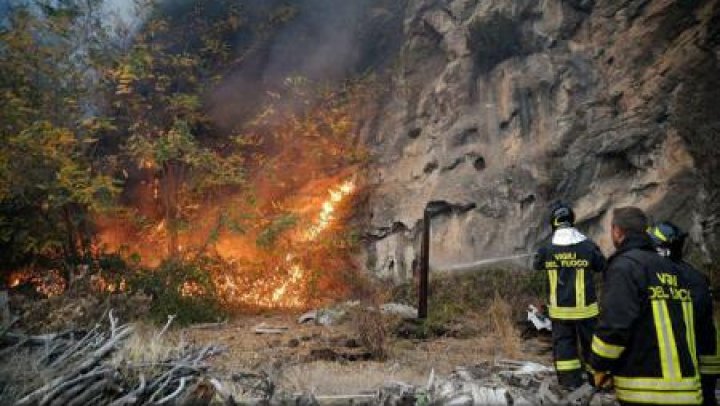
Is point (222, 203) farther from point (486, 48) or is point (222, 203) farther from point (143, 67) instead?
point (486, 48)

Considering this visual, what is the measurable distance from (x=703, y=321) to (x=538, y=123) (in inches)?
403

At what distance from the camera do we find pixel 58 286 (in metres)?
12.2

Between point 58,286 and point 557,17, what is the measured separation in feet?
42.3

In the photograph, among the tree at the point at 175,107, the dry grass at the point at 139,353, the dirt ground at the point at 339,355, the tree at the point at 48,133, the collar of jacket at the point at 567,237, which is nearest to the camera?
the dry grass at the point at 139,353

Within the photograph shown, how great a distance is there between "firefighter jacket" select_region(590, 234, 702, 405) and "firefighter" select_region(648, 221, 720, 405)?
0.21 metres

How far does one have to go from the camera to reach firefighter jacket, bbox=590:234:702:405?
323 cm

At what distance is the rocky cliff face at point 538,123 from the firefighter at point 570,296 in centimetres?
560

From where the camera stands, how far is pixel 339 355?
815 centimetres

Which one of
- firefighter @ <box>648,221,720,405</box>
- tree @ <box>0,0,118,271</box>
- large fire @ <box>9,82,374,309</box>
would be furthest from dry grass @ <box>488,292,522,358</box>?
tree @ <box>0,0,118,271</box>

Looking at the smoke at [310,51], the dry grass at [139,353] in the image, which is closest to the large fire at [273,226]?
the smoke at [310,51]

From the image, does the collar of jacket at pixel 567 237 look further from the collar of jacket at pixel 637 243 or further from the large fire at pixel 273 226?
the large fire at pixel 273 226

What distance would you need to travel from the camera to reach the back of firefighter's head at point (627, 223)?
137 inches

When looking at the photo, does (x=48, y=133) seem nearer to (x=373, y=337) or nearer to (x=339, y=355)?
(x=339, y=355)

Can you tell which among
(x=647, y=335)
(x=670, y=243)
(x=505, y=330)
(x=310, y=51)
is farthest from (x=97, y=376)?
(x=310, y=51)
